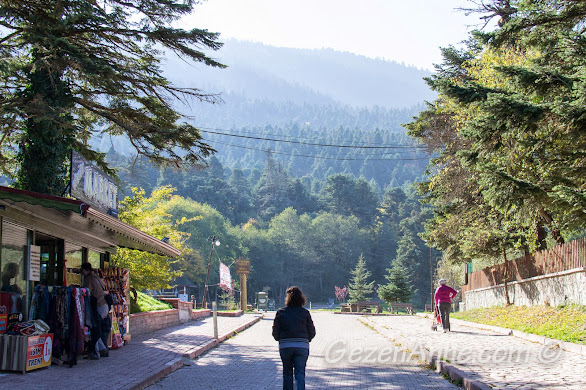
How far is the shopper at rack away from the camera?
11.6m

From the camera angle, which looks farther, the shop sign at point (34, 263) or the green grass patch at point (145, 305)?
the green grass patch at point (145, 305)

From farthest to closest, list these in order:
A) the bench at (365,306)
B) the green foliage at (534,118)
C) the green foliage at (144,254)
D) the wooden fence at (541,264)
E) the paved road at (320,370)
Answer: the bench at (365,306) < the green foliage at (144,254) < the wooden fence at (541,264) < the green foliage at (534,118) < the paved road at (320,370)

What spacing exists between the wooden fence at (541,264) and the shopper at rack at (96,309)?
41.7 ft

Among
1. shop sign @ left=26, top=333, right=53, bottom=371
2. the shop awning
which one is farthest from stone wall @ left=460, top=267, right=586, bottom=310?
shop sign @ left=26, top=333, right=53, bottom=371

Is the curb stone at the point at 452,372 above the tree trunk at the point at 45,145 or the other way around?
the other way around

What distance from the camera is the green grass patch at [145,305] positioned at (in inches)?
714

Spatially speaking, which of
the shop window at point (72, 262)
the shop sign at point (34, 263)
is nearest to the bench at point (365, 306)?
the shop window at point (72, 262)

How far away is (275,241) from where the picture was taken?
104125mm

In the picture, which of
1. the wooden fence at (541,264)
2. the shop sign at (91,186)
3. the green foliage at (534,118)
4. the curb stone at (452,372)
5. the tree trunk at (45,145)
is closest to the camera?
the curb stone at (452,372)

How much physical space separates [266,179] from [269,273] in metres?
46.1

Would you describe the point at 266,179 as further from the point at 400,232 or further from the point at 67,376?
the point at 67,376

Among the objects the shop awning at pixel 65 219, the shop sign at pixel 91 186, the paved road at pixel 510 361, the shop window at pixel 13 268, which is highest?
the shop sign at pixel 91 186

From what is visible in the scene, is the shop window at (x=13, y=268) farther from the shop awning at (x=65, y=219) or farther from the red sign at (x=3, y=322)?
the shop awning at (x=65, y=219)

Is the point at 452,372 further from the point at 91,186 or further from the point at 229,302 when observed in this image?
the point at 229,302
